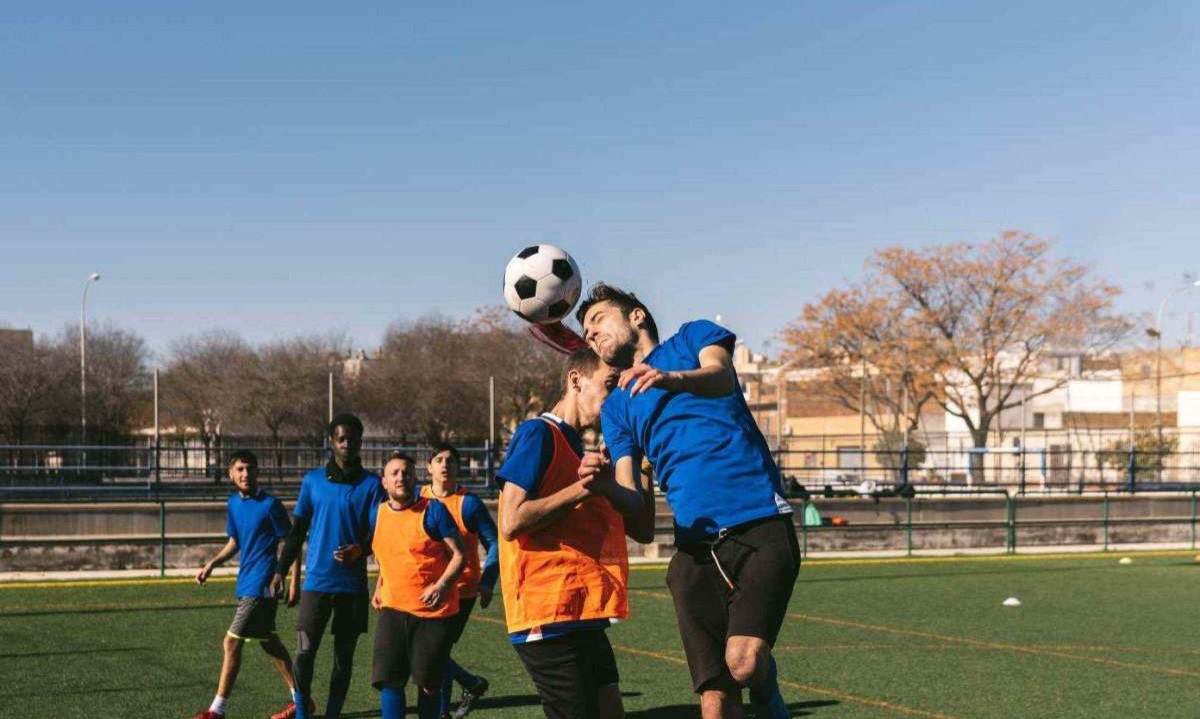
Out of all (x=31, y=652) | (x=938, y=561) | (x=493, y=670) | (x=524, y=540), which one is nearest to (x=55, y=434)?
(x=938, y=561)

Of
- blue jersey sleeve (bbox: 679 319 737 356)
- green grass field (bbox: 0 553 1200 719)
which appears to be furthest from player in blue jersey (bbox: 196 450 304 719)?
blue jersey sleeve (bbox: 679 319 737 356)

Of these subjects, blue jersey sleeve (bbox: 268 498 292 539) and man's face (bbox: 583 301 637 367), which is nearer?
man's face (bbox: 583 301 637 367)

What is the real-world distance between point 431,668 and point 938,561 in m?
19.0

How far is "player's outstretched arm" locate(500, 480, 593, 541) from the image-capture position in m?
4.91

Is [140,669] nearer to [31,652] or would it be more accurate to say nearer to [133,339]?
[31,652]

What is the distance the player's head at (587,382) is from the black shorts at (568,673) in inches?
31.4

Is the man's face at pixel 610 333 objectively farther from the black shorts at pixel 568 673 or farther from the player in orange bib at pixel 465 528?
the player in orange bib at pixel 465 528

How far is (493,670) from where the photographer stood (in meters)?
11.2

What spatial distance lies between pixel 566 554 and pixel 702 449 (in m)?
0.62

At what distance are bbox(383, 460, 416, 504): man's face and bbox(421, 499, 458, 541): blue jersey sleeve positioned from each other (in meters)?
0.15

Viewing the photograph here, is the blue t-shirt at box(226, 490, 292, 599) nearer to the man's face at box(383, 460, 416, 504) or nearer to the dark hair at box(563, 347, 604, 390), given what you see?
the man's face at box(383, 460, 416, 504)

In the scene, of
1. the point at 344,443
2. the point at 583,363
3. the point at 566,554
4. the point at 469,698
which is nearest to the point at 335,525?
the point at 344,443

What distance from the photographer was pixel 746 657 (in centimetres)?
499

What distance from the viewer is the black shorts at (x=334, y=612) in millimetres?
8047
